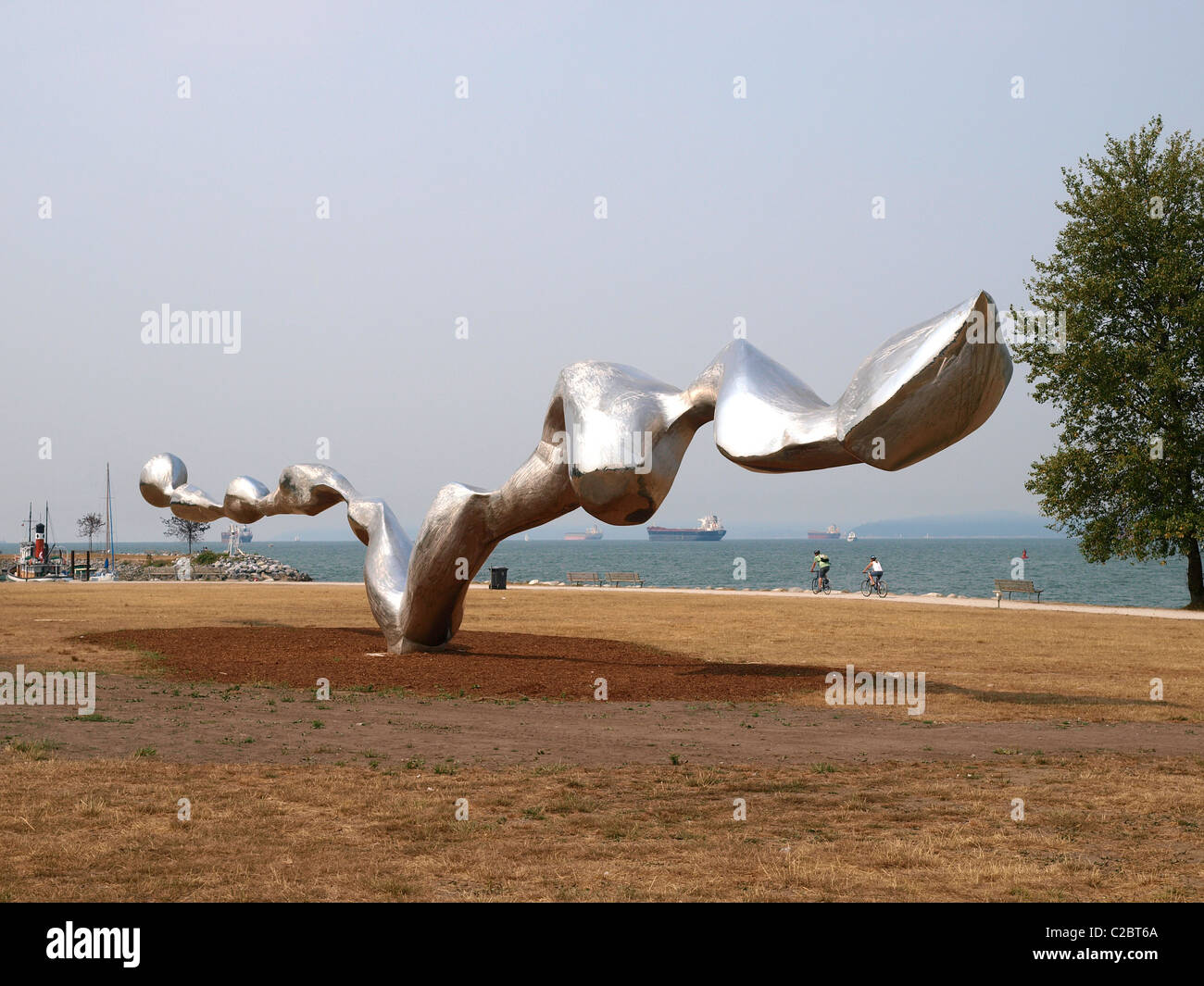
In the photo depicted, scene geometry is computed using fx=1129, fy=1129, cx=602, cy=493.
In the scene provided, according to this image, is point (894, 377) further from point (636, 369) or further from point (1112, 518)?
point (1112, 518)

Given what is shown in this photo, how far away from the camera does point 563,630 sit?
20656mm

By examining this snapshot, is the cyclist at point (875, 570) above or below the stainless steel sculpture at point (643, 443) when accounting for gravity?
below

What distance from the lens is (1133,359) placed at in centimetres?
2855

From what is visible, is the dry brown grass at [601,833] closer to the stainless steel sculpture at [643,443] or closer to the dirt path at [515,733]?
the dirt path at [515,733]

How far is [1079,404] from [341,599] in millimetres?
20229

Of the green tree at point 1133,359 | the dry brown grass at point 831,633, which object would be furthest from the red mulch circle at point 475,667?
the green tree at point 1133,359

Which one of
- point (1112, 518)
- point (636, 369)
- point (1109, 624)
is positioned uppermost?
point (636, 369)

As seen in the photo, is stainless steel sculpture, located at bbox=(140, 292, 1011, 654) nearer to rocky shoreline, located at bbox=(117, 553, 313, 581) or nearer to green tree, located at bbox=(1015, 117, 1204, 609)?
green tree, located at bbox=(1015, 117, 1204, 609)

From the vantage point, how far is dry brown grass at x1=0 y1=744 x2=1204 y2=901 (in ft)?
17.4

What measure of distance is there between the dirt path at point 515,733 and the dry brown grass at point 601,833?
0.55 m

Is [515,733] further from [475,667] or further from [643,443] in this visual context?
[475,667]

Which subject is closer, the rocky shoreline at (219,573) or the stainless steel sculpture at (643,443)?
the stainless steel sculpture at (643,443)

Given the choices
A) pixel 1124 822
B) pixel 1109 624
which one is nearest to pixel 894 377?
pixel 1124 822

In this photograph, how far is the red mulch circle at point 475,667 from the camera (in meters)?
12.7
